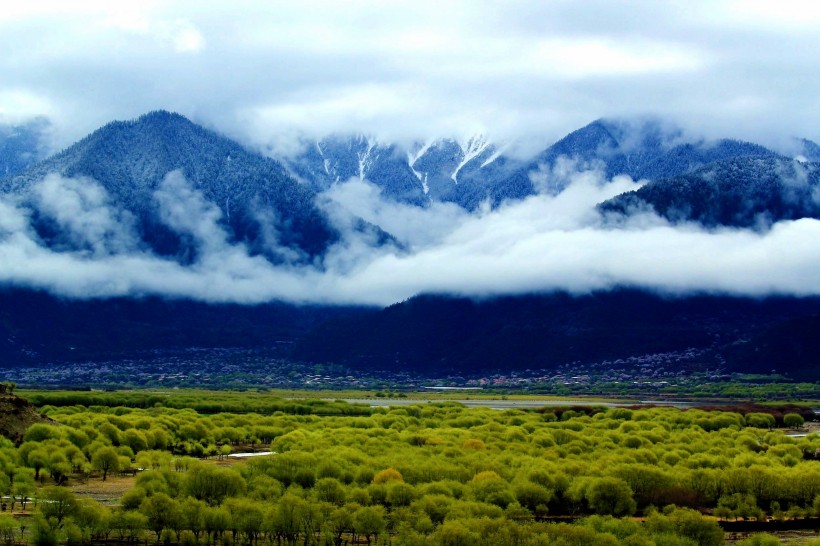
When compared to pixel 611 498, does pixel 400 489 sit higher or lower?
higher

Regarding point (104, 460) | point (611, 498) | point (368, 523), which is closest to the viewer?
point (368, 523)

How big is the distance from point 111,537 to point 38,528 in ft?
36.9

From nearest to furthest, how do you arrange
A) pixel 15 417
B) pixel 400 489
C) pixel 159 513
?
→ pixel 159 513 → pixel 400 489 → pixel 15 417

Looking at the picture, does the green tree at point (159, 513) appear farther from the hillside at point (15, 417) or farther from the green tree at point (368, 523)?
the hillside at point (15, 417)

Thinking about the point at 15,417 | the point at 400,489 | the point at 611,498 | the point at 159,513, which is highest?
the point at 15,417

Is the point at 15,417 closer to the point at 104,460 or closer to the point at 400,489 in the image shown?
the point at 104,460

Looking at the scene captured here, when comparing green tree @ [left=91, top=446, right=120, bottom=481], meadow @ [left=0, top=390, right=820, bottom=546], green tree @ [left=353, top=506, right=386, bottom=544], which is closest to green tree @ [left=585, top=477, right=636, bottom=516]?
meadow @ [left=0, top=390, right=820, bottom=546]

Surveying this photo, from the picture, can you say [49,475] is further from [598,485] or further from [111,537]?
[598,485]

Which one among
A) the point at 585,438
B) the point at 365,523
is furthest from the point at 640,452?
the point at 365,523

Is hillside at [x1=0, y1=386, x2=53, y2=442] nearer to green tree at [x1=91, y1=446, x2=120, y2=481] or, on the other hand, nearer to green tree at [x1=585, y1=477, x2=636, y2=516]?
green tree at [x1=91, y1=446, x2=120, y2=481]

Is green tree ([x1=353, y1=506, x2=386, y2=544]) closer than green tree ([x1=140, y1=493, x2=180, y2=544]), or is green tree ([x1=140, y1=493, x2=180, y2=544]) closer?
green tree ([x1=140, y1=493, x2=180, y2=544])

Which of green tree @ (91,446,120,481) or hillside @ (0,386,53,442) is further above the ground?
hillside @ (0,386,53,442)

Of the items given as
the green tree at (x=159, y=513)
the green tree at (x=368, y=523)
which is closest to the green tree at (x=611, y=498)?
the green tree at (x=368, y=523)

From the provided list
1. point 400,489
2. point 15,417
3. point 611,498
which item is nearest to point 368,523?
point 400,489
